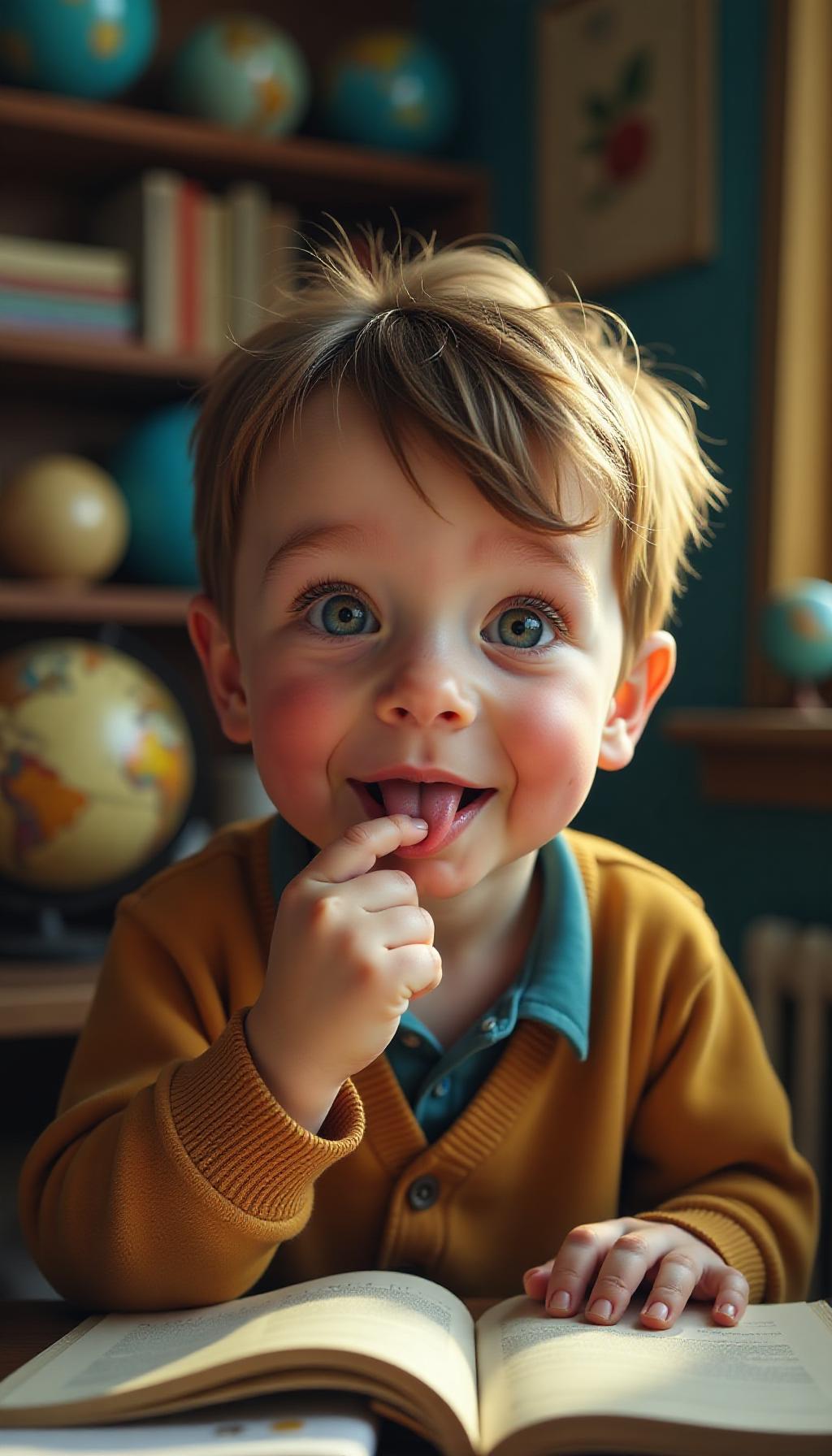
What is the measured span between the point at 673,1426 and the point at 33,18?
2.34 metres

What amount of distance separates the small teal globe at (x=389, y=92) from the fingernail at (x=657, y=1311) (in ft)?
7.73

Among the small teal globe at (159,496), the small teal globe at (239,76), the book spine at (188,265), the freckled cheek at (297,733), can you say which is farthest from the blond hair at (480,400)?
the small teal globe at (239,76)

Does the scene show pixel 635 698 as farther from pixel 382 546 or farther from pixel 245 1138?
pixel 245 1138

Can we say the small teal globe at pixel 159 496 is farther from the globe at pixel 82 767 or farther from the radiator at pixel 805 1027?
the radiator at pixel 805 1027

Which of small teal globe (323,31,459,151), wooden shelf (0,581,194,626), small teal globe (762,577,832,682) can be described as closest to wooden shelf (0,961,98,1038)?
wooden shelf (0,581,194,626)

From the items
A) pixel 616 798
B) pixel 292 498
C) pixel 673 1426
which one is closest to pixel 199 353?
pixel 616 798

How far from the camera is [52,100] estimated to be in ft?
7.68

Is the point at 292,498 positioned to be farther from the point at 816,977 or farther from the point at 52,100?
the point at 52,100

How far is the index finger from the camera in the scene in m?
0.67

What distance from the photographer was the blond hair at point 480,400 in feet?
2.35

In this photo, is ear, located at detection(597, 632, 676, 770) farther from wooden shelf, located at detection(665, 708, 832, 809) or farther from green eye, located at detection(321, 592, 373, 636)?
wooden shelf, located at detection(665, 708, 832, 809)

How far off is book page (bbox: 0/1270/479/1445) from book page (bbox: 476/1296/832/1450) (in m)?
0.02

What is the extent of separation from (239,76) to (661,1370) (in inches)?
93.0

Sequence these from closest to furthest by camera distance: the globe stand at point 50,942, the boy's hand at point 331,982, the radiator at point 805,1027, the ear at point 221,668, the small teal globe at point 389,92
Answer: the boy's hand at point 331,982 → the ear at point 221,668 → the radiator at point 805,1027 → the globe stand at point 50,942 → the small teal globe at point 389,92
